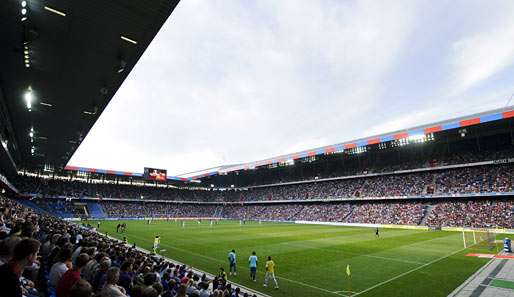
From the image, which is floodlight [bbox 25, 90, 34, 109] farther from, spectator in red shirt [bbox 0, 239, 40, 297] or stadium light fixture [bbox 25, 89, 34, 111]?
spectator in red shirt [bbox 0, 239, 40, 297]

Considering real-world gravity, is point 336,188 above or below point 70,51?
below

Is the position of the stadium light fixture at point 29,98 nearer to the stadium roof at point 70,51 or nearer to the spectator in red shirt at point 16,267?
the stadium roof at point 70,51

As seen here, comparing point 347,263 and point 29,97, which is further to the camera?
point 347,263

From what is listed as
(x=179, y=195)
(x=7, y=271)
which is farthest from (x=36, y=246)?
(x=179, y=195)

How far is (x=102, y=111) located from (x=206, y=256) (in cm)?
1212

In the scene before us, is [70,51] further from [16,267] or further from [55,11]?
[16,267]

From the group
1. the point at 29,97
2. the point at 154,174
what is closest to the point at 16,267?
the point at 29,97

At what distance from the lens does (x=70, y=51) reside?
38.2 ft

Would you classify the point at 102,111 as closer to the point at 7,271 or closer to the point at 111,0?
the point at 111,0

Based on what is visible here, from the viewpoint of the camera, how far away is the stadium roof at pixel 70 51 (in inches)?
358

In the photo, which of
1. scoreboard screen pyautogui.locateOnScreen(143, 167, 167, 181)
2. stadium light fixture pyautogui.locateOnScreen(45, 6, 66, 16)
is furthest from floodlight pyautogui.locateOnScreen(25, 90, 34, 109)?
scoreboard screen pyautogui.locateOnScreen(143, 167, 167, 181)

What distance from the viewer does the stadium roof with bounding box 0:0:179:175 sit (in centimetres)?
909

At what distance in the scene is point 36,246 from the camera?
136 inches

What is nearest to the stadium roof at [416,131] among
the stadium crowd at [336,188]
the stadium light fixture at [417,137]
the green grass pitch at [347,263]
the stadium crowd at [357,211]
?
the stadium light fixture at [417,137]
